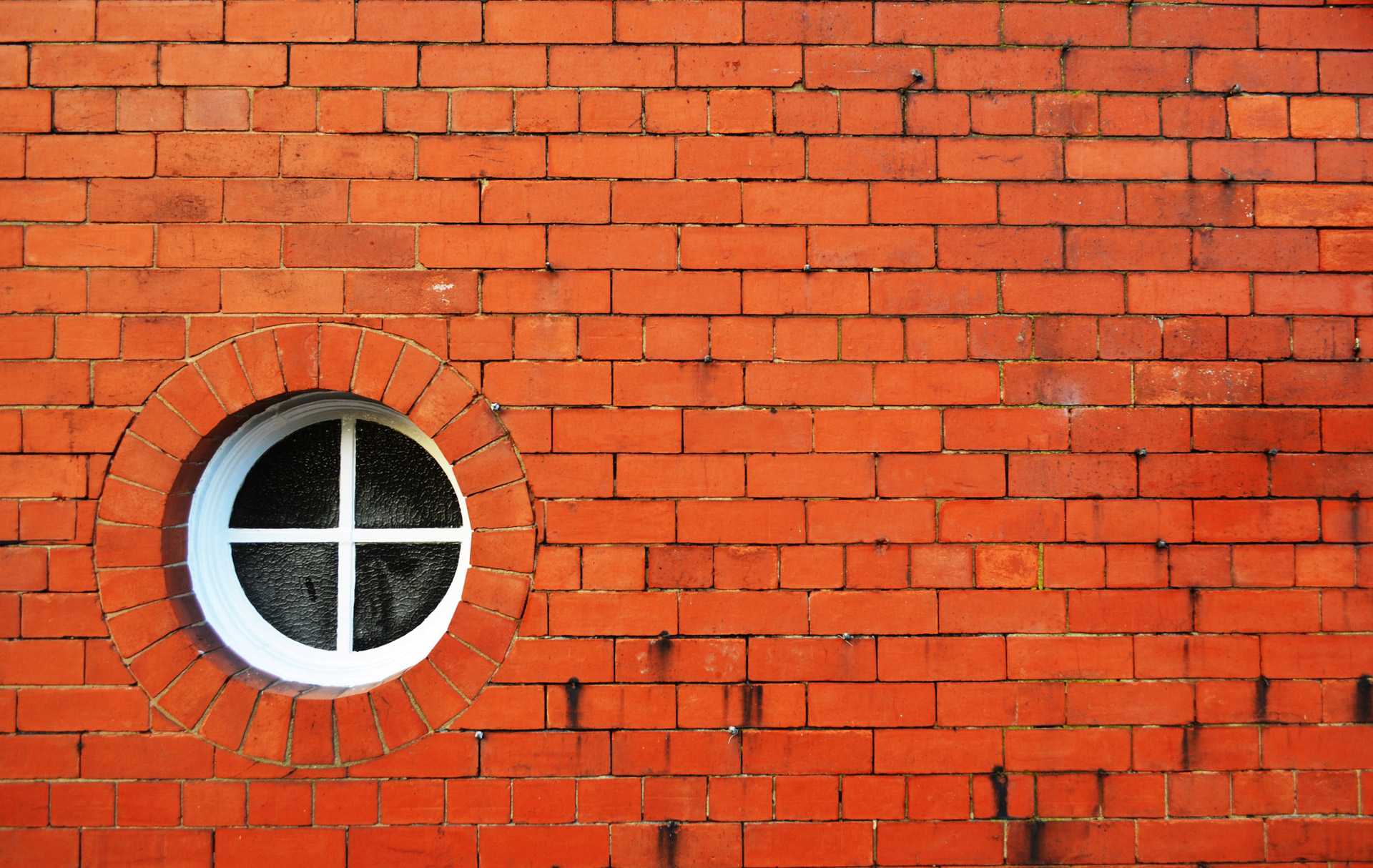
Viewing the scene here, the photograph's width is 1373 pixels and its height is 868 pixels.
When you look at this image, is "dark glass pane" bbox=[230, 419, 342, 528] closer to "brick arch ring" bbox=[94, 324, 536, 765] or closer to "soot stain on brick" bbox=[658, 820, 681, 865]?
"brick arch ring" bbox=[94, 324, 536, 765]

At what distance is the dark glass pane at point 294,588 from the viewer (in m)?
2.20

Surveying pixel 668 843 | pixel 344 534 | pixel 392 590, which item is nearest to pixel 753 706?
pixel 668 843

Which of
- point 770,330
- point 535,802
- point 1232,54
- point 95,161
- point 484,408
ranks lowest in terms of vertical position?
point 535,802

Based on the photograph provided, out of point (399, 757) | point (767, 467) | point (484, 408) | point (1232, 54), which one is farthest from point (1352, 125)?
point (399, 757)

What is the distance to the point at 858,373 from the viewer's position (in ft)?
6.65

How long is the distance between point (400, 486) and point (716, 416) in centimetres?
103

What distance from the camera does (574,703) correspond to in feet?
6.53

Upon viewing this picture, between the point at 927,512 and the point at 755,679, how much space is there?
70 cm

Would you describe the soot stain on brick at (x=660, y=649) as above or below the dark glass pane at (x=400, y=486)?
below

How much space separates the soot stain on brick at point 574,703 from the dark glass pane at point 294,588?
0.81 meters

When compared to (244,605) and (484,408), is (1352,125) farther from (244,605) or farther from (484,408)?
(244,605)

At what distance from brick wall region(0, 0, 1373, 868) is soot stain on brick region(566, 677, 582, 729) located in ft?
0.04

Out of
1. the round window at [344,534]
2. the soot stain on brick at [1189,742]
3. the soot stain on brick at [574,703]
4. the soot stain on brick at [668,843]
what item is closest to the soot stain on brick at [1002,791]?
the soot stain on brick at [1189,742]

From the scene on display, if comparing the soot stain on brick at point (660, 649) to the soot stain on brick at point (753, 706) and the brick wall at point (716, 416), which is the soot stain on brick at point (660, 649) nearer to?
the brick wall at point (716, 416)
